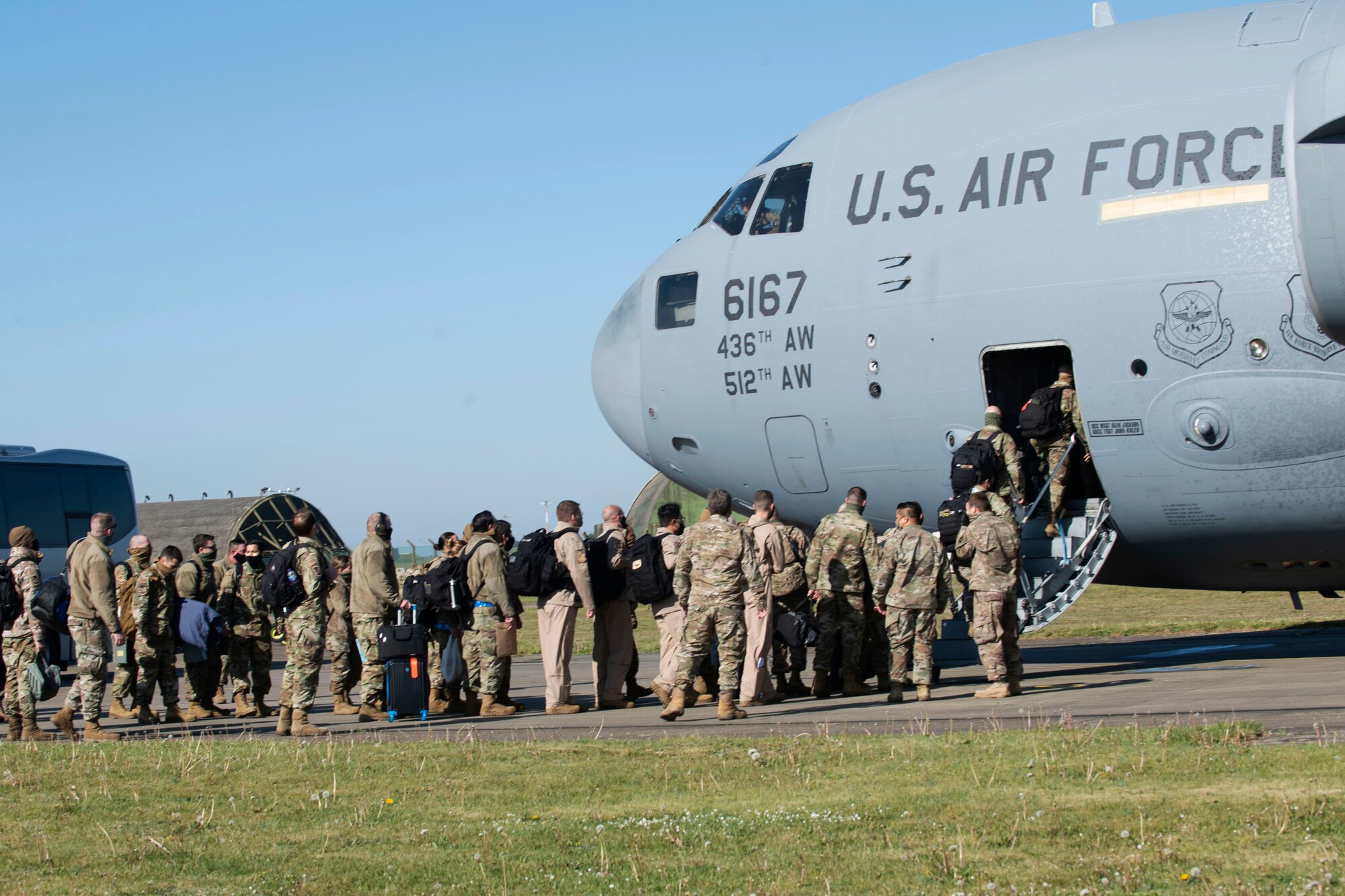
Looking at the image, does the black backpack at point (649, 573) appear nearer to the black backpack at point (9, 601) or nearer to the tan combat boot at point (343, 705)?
the tan combat boot at point (343, 705)

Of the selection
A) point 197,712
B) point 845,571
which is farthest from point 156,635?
point 845,571

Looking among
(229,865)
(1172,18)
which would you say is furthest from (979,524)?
(229,865)

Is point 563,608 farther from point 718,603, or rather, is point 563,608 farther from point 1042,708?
point 1042,708

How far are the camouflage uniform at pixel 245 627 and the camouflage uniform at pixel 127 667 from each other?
1027mm

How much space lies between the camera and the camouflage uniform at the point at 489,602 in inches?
542

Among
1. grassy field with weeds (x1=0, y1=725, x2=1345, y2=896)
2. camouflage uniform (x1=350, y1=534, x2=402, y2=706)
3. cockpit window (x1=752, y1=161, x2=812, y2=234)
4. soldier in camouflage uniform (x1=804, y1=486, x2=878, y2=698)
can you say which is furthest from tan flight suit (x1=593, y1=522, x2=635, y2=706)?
cockpit window (x1=752, y1=161, x2=812, y2=234)

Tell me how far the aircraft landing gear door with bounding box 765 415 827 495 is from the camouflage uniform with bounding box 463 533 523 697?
345 cm

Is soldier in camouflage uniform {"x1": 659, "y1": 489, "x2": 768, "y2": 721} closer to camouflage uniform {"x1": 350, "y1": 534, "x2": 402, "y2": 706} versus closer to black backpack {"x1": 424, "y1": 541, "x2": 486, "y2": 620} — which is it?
black backpack {"x1": 424, "y1": 541, "x2": 486, "y2": 620}

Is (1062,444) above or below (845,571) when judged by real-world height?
above

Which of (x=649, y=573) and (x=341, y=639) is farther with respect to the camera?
(x=341, y=639)

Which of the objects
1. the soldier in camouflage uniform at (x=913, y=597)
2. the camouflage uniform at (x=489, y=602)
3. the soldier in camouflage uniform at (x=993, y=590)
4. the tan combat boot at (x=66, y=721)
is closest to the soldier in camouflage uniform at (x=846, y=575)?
the soldier in camouflage uniform at (x=913, y=597)

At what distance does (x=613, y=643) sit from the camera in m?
14.3

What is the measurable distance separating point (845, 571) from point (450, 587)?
3.90 m

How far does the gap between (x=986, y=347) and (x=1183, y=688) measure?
3.72m
